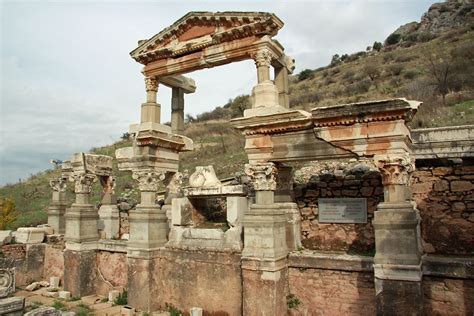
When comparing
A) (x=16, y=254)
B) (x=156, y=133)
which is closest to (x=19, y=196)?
(x=16, y=254)

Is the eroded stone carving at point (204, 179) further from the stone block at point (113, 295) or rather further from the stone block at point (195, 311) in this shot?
the stone block at point (113, 295)

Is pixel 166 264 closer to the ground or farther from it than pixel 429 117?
closer to the ground

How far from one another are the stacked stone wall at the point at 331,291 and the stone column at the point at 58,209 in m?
9.40

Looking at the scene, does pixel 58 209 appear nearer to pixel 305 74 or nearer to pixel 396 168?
pixel 396 168

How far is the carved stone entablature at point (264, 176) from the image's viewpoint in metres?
7.89

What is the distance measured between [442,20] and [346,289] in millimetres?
51473

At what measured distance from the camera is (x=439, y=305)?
648 cm

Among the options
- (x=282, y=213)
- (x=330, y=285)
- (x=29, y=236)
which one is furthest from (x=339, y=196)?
(x=29, y=236)

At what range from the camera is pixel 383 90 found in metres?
29.8

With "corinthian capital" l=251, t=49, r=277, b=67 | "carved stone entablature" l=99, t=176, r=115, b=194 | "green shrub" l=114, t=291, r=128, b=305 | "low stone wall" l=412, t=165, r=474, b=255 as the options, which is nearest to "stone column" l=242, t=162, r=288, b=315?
"corinthian capital" l=251, t=49, r=277, b=67

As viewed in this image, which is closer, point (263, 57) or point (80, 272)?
point (263, 57)

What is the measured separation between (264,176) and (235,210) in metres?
1.06

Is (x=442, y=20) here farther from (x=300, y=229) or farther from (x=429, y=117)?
(x=300, y=229)

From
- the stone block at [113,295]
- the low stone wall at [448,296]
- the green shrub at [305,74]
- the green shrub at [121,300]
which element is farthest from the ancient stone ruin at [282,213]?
the green shrub at [305,74]
